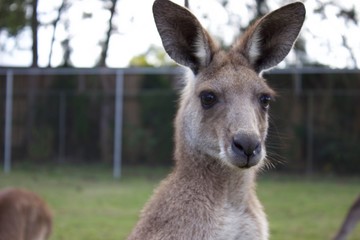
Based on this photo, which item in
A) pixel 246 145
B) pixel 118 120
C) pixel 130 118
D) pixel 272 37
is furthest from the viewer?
pixel 130 118

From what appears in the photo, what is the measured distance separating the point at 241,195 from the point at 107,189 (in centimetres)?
1112

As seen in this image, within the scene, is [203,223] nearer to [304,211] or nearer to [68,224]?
[68,224]

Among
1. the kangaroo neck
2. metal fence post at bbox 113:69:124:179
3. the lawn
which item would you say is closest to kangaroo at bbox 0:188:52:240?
the lawn

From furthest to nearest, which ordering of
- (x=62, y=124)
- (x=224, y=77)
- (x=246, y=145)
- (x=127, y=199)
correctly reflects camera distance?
(x=62, y=124)
(x=127, y=199)
(x=224, y=77)
(x=246, y=145)

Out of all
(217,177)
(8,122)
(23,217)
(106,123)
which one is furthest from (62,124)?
(217,177)

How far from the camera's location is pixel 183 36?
3.55 metres

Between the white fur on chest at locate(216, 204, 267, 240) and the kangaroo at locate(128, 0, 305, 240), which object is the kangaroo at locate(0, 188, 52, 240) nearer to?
the kangaroo at locate(128, 0, 305, 240)

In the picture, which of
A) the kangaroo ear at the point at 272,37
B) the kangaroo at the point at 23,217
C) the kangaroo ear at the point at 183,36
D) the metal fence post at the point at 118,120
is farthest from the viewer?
the metal fence post at the point at 118,120

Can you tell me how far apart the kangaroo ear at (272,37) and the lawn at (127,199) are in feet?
14.2

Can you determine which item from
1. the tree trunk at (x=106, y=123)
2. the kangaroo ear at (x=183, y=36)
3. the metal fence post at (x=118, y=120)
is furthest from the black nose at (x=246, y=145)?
the tree trunk at (x=106, y=123)

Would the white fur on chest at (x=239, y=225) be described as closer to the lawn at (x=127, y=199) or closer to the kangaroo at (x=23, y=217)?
the kangaroo at (x=23, y=217)

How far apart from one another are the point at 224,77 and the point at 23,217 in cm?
383

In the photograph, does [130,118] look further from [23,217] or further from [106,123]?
[23,217]

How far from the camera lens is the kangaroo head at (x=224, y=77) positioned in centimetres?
329
